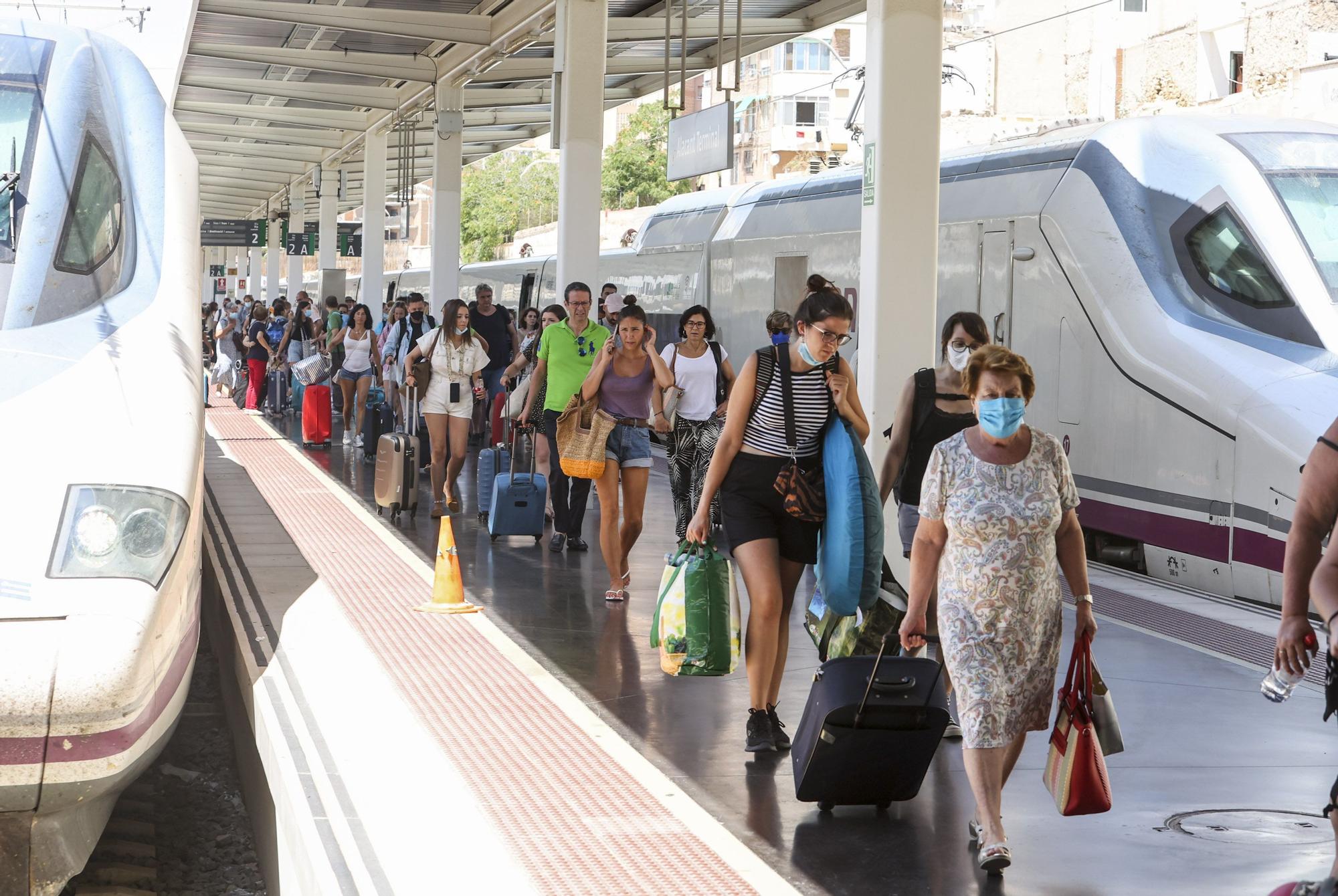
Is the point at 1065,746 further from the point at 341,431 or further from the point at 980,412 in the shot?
the point at 341,431

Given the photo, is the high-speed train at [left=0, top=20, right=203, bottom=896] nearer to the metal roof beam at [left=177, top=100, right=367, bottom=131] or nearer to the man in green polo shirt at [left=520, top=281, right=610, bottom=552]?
the man in green polo shirt at [left=520, top=281, right=610, bottom=552]

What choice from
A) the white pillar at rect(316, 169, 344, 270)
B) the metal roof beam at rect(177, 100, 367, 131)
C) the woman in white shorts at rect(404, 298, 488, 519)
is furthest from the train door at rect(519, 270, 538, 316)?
the woman in white shorts at rect(404, 298, 488, 519)

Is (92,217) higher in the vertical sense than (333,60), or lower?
lower

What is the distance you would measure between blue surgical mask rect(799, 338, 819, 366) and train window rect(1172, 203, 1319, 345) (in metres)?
5.18

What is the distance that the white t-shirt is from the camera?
977cm

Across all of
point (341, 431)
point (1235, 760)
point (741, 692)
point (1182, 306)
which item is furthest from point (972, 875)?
point (341, 431)

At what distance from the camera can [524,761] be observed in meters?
5.56

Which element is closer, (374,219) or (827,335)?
(827,335)

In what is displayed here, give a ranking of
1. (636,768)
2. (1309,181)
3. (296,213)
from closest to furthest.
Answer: (636,768)
(1309,181)
(296,213)

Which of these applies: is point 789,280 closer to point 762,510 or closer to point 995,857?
point 762,510

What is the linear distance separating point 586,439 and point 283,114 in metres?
21.5

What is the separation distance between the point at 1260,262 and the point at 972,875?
22.3ft

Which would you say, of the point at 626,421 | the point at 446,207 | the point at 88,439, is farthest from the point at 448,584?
the point at 446,207

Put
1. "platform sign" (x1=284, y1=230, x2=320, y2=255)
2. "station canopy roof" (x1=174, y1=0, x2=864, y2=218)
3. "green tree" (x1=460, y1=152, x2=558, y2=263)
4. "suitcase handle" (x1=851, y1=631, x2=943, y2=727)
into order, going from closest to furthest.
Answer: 1. "suitcase handle" (x1=851, y1=631, x2=943, y2=727)
2. "station canopy roof" (x1=174, y1=0, x2=864, y2=218)
3. "platform sign" (x1=284, y1=230, x2=320, y2=255)
4. "green tree" (x1=460, y1=152, x2=558, y2=263)
